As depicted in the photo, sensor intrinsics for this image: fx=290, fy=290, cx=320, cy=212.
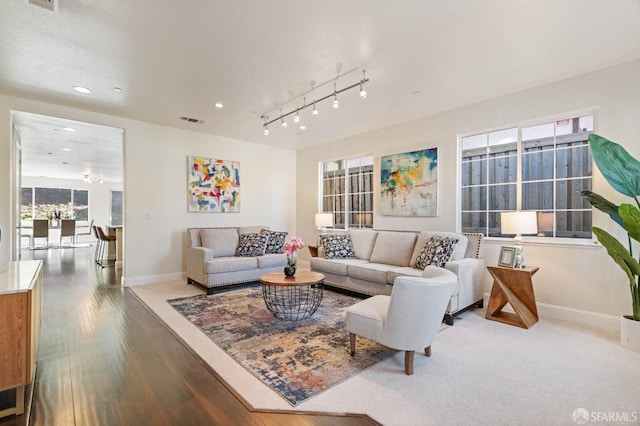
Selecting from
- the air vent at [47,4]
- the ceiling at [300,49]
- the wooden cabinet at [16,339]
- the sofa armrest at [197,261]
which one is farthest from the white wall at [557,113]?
the wooden cabinet at [16,339]

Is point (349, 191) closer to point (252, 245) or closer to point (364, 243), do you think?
point (364, 243)

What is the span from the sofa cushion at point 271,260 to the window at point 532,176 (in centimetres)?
306

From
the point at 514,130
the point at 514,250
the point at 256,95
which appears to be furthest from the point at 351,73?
the point at 514,250

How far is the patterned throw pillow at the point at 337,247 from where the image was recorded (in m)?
4.79

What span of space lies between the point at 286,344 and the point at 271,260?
250cm

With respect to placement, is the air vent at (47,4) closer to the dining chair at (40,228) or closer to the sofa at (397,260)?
the sofa at (397,260)

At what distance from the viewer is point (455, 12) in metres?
2.22

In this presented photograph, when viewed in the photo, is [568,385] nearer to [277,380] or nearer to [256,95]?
[277,380]

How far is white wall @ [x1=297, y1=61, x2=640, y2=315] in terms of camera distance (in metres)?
3.05

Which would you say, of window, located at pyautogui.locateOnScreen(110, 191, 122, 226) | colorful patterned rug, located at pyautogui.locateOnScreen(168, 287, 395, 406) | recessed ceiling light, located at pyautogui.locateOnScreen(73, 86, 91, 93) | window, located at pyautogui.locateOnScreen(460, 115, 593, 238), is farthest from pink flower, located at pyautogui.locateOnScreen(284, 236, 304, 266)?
window, located at pyautogui.locateOnScreen(110, 191, 122, 226)

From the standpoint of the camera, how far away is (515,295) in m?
3.32

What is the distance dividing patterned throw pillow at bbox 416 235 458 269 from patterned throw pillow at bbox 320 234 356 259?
126 cm

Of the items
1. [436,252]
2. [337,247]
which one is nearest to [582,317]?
[436,252]

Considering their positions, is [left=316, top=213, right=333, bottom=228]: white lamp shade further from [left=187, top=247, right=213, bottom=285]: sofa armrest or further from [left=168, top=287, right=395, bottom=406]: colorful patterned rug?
[left=187, top=247, right=213, bottom=285]: sofa armrest
